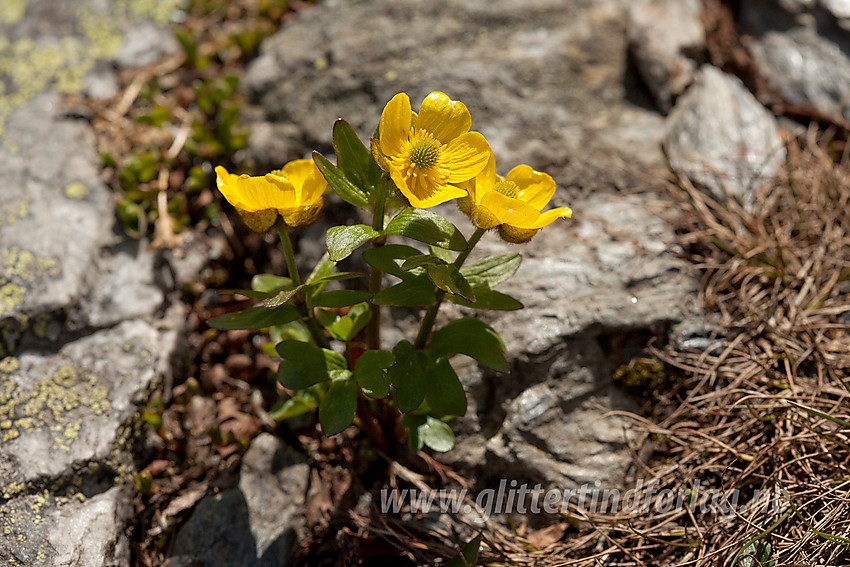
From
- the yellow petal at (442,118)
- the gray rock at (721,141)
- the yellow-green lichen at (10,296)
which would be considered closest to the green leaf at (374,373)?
the yellow petal at (442,118)

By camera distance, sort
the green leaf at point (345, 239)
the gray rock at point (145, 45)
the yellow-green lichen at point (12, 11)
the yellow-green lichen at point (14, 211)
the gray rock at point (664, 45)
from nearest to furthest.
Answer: the green leaf at point (345, 239) → the yellow-green lichen at point (14, 211) → the gray rock at point (664, 45) → the gray rock at point (145, 45) → the yellow-green lichen at point (12, 11)

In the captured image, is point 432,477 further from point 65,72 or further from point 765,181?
point 65,72

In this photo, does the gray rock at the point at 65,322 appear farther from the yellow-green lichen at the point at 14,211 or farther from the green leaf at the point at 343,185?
the green leaf at the point at 343,185

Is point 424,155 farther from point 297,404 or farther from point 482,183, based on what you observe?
point 297,404

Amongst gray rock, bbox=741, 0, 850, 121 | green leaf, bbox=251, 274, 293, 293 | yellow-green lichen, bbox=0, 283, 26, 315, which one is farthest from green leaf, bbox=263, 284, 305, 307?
gray rock, bbox=741, 0, 850, 121

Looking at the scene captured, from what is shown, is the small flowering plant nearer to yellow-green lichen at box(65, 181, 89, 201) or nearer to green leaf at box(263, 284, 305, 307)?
green leaf at box(263, 284, 305, 307)

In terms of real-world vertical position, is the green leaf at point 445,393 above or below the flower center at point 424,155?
below
